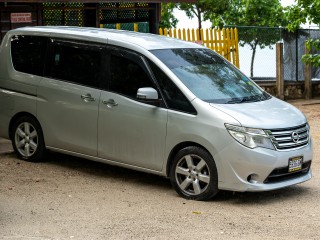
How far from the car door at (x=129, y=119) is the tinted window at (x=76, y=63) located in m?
0.28

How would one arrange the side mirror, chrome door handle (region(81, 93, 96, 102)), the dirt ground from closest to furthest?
the dirt ground < the side mirror < chrome door handle (region(81, 93, 96, 102))

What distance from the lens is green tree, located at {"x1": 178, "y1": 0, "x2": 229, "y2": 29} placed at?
108 ft

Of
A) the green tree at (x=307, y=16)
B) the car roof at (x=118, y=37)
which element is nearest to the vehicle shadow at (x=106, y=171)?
the car roof at (x=118, y=37)

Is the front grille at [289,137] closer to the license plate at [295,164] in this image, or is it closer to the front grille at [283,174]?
the license plate at [295,164]

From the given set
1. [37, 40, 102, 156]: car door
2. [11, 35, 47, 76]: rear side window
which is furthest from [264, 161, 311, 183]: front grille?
[11, 35, 47, 76]: rear side window

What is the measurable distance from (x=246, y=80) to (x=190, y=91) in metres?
1.32

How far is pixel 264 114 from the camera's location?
10.0 metres

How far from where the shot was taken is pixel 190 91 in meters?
10.1

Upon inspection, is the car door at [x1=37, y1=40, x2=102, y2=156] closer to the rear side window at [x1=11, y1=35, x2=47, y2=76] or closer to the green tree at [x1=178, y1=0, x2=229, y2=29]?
the rear side window at [x1=11, y1=35, x2=47, y2=76]

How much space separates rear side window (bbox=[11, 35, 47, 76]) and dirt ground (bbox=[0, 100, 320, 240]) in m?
1.39

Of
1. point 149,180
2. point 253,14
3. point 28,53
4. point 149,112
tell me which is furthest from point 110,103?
point 253,14

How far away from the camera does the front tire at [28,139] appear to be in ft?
38.8

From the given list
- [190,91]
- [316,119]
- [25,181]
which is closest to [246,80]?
[190,91]

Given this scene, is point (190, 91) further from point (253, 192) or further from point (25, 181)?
point (25, 181)
